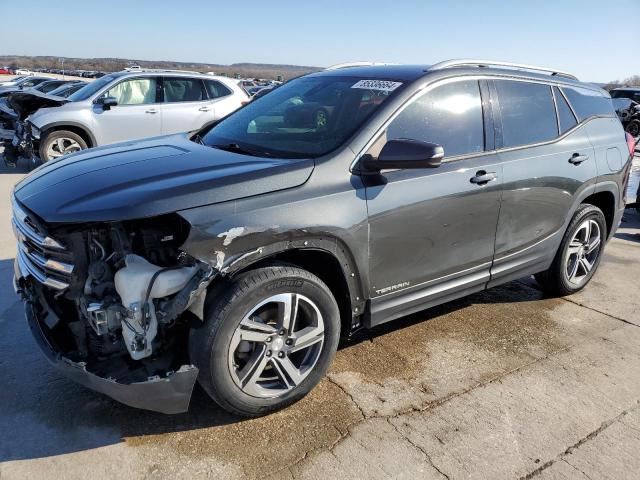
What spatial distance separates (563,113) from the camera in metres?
4.25

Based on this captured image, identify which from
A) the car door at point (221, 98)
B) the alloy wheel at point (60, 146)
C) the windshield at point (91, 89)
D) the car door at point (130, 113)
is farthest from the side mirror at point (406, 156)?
the windshield at point (91, 89)

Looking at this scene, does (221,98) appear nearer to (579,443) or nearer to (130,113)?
(130,113)

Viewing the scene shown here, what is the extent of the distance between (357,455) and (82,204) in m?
1.79

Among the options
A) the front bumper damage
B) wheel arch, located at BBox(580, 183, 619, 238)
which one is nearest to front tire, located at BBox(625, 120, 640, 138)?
wheel arch, located at BBox(580, 183, 619, 238)

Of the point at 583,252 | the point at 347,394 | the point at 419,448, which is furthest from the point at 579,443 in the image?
the point at 583,252

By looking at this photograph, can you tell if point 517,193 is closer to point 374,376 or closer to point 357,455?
point 374,376

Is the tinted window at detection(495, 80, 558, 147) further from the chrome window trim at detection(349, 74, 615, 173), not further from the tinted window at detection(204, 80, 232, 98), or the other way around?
the tinted window at detection(204, 80, 232, 98)

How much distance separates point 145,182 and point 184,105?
7.60 metres

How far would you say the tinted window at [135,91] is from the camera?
9391 mm

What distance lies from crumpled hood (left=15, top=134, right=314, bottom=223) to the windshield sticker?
2.72 ft

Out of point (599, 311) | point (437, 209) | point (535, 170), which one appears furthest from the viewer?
point (599, 311)

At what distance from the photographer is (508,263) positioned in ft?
12.8

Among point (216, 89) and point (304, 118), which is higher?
point (304, 118)

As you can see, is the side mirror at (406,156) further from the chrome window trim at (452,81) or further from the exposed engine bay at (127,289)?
the exposed engine bay at (127,289)
